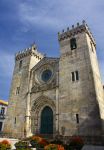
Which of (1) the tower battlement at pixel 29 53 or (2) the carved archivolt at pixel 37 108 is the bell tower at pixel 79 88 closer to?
(2) the carved archivolt at pixel 37 108

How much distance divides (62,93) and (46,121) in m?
5.14

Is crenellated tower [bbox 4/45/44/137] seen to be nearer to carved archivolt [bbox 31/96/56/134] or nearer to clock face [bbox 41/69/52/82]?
carved archivolt [bbox 31/96/56/134]

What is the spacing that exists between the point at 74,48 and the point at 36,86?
30.0 ft

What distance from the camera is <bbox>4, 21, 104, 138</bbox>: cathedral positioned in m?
21.4

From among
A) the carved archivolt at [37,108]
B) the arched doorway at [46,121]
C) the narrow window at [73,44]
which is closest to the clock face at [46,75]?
the carved archivolt at [37,108]

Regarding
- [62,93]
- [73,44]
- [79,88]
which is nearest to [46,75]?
[62,93]

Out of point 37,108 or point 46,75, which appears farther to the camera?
point 46,75

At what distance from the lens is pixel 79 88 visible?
2319 cm

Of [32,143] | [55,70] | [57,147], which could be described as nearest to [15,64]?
[55,70]

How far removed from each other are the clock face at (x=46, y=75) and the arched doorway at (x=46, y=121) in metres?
5.11

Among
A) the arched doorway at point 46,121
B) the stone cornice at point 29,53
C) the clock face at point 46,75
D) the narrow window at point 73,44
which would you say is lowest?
the arched doorway at point 46,121

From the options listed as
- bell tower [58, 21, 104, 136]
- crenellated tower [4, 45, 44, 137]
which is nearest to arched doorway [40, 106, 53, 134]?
crenellated tower [4, 45, 44, 137]

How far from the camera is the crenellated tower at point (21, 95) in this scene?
27.5 meters

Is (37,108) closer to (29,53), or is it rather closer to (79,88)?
(79,88)
